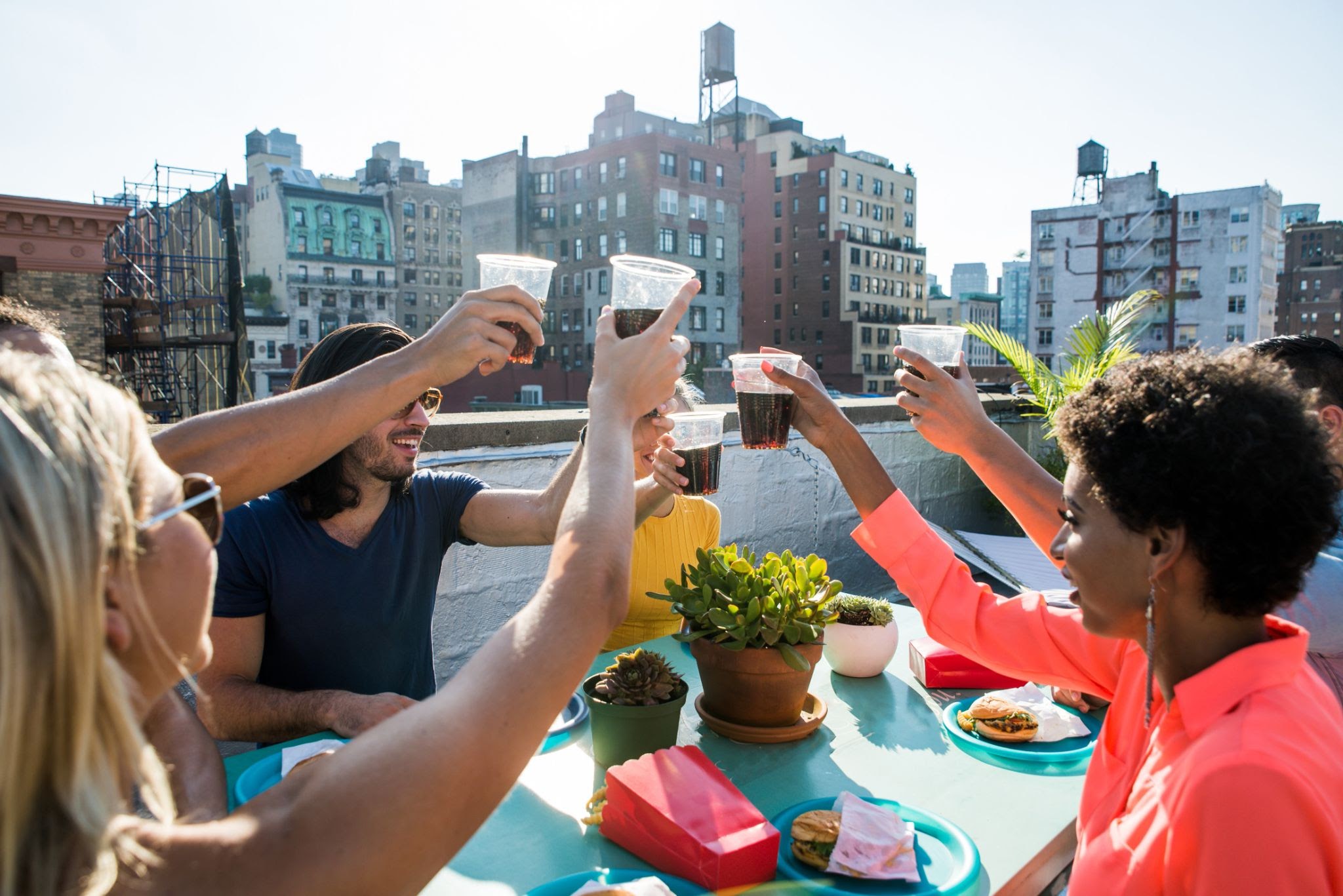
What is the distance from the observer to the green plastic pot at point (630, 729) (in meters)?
1.97

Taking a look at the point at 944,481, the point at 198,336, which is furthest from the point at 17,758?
the point at 198,336

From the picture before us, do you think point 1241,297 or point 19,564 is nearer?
point 19,564

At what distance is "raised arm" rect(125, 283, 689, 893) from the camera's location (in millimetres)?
877

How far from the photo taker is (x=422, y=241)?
74.1 meters

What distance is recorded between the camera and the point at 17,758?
29.1 inches

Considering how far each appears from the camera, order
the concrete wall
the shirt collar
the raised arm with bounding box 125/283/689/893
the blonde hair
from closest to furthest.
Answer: the blonde hair
the raised arm with bounding box 125/283/689/893
the shirt collar
the concrete wall

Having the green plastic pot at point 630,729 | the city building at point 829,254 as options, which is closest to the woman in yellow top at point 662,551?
the green plastic pot at point 630,729

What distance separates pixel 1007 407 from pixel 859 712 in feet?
19.8

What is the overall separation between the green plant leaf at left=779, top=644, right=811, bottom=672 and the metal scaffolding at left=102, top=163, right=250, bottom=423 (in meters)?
23.4

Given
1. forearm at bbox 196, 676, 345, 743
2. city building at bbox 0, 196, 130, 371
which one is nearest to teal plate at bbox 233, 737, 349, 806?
forearm at bbox 196, 676, 345, 743

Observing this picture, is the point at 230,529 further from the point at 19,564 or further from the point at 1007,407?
the point at 1007,407

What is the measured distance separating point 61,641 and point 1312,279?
303ft

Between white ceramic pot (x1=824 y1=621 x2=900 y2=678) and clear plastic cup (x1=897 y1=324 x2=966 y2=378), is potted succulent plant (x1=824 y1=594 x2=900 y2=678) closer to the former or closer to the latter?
white ceramic pot (x1=824 y1=621 x2=900 y2=678)

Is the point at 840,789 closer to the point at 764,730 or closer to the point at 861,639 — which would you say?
the point at 764,730
